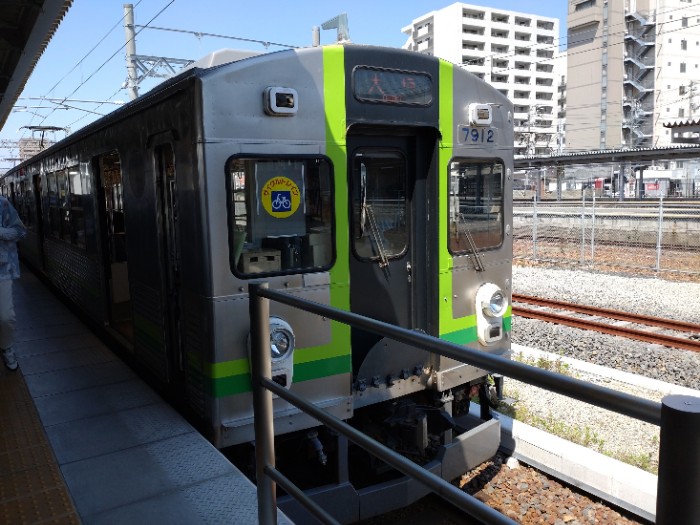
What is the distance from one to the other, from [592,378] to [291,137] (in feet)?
15.5

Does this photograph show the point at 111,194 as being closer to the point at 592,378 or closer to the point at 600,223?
the point at 592,378

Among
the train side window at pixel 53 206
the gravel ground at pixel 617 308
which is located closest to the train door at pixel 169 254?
the train side window at pixel 53 206

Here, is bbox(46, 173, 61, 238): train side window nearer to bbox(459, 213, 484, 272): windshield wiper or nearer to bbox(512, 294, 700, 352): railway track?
bbox(459, 213, 484, 272): windshield wiper

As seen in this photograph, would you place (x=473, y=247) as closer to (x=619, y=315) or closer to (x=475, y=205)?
(x=475, y=205)

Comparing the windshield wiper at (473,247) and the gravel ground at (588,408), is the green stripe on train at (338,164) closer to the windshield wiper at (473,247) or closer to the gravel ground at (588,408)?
the windshield wiper at (473,247)

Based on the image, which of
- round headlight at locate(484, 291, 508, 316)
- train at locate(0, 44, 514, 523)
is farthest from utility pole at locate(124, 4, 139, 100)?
round headlight at locate(484, 291, 508, 316)

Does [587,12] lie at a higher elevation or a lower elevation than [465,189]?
higher

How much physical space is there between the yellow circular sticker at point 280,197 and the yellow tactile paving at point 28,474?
6.49ft

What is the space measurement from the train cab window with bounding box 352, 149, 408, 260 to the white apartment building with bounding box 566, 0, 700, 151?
62920mm

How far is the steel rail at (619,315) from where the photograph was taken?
885 centimetres

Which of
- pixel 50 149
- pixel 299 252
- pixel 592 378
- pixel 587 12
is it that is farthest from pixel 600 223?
pixel 587 12

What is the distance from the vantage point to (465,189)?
480 cm

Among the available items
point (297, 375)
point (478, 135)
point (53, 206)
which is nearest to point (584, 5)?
point (53, 206)

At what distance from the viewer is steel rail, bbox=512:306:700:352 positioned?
8.02 m
